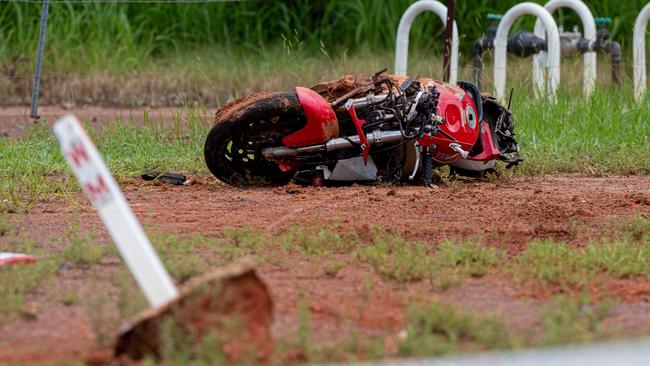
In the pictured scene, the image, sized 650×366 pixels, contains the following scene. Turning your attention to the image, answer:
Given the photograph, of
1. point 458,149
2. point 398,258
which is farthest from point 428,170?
point 398,258

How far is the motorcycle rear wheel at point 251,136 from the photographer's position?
634 cm

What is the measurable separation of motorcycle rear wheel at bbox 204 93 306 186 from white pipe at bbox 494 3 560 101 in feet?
9.49

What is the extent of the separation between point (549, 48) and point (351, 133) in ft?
10.6

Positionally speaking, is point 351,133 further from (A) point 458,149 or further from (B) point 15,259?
(B) point 15,259

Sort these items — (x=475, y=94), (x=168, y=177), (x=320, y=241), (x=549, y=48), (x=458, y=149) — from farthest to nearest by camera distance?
(x=549, y=48) < (x=168, y=177) < (x=475, y=94) < (x=458, y=149) < (x=320, y=241)

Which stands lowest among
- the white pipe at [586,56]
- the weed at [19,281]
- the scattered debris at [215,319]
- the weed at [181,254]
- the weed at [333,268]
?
the white pipe at [586,56]

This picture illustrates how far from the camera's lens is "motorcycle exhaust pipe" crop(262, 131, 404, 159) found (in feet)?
21.0

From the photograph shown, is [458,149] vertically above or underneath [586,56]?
above

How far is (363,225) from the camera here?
5309mm

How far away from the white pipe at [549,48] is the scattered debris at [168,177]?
120 inches

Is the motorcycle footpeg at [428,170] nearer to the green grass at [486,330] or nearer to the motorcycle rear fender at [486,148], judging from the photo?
the motorcycle rear fender at [486,148]

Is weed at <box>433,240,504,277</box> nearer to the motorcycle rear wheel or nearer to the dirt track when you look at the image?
the dirt track

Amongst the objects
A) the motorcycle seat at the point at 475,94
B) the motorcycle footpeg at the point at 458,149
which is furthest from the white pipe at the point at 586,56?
the motorcycle footpeg at the point at 458,149

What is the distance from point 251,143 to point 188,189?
45 cm
